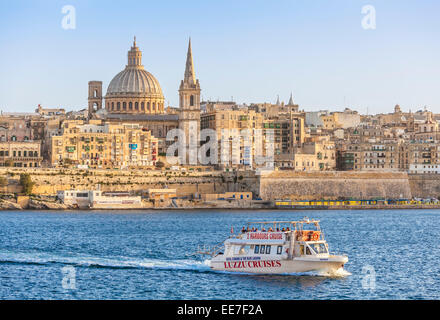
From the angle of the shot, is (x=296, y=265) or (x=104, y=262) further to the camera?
(x=104, y=262)

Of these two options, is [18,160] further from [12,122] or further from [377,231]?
[377,231]

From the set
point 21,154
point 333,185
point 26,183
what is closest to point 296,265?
point 26,183

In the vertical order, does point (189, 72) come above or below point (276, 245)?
above

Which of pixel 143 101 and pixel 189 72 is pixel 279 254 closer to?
pixel 189 72

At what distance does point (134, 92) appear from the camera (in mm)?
115625

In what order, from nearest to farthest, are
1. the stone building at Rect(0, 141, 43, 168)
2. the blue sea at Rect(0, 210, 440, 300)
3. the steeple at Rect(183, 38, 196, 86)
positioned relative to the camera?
1. the blue sea at Rect(0, 210, 440, 300)
2. the stone building at Rect(0, 141, 43, 168)
3. the steeple at Rect(183, 38, 196, 86)

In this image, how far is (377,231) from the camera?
56.2 metres

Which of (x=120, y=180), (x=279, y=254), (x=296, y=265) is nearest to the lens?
(x=296, y=265)

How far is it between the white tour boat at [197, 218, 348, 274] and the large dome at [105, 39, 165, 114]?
82.9 meters

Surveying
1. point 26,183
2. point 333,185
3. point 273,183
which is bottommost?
point 333,185

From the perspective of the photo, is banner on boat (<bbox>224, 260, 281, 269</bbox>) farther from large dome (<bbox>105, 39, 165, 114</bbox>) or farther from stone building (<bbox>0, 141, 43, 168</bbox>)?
large dome (<bbox>105, 39, 165, 114</bbox>)

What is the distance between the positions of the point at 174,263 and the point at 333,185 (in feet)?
184

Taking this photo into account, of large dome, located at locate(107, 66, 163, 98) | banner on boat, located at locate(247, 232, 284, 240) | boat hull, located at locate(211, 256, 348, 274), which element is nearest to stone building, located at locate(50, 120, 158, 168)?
large dome, located at locate(107, 66, 163, 98)

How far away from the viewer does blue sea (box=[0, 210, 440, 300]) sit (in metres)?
29.8
